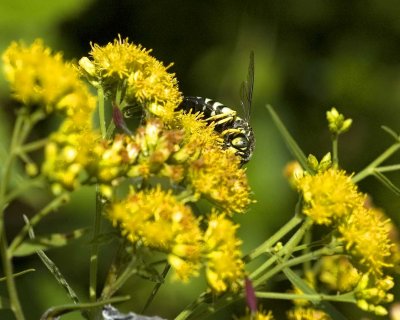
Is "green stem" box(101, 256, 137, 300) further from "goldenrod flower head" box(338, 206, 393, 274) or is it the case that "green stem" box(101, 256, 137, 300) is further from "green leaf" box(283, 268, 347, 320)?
"goldenrod flower head" box(338, 206, 393, 274)

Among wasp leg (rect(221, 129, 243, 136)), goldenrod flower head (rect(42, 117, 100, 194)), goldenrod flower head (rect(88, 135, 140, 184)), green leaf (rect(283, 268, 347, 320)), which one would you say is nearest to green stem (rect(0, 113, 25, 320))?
goldenrod flower head (rect(42, 117, 100, 194))

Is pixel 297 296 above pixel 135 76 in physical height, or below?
below

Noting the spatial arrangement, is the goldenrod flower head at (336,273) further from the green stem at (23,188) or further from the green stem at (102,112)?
the green stem at (23,188)

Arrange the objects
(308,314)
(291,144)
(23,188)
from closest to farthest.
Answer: (23,188), (291,144), (308,314)

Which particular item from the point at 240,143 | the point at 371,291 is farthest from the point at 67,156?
the point at 240,143

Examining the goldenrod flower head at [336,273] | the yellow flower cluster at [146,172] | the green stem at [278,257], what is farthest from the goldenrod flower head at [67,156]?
the goldenrod flower head at [336,273]

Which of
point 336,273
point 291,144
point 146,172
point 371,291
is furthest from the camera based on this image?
point 336,273

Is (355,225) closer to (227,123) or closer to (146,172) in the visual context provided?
(146,172)
